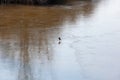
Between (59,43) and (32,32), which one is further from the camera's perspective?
(32,32)

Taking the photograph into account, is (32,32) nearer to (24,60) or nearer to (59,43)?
(59,43)

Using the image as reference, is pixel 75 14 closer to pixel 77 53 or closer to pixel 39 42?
pixel 39 42

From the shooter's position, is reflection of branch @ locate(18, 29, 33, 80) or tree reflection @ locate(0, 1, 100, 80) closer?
reflection of branch @ locate(18, 29, 33, 80)

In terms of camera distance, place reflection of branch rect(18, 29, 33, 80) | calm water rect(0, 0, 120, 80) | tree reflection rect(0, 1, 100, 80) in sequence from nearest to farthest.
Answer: reflection of branch rect(18, 29, 33, 80) < calm water rect(0, 0, 120, 80) < tree reflection rect(0, 1, 100, 80)

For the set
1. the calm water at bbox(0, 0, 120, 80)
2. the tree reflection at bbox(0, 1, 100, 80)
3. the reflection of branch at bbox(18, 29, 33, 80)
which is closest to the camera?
the reflection of branch at bbox(18, 29, 33, 80)

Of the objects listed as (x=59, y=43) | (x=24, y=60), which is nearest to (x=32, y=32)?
(x=59, y=43)

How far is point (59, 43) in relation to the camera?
28.9ft

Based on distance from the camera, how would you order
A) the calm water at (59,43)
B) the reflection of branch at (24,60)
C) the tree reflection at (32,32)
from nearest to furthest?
1. the reflection of branch at (24,60)
2. the calm water at (59,43)
3. the tree reflection at (32,32)

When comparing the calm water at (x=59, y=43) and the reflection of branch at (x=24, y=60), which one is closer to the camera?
the reflection of branch at (x=24, y=60)

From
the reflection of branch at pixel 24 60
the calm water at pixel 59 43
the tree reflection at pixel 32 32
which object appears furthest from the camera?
the tree reflection at pixel 32 32

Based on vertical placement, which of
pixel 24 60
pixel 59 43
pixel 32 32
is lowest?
pixel 24 60

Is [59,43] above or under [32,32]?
under

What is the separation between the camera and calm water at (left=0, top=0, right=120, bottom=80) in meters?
6.75

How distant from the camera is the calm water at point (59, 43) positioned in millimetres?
6746
